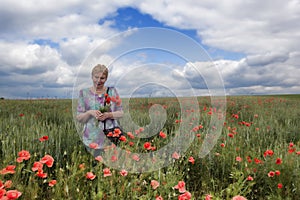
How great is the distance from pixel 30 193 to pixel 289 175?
280cm

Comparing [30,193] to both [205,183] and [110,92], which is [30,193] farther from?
[205,183]

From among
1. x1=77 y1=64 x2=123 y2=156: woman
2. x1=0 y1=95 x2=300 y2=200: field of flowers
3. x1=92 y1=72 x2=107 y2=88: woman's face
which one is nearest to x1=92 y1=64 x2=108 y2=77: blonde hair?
x1=92 y1=72 x2=107 y2=88: woman's face

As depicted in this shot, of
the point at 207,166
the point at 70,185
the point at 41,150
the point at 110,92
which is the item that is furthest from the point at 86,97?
the point at 207,166

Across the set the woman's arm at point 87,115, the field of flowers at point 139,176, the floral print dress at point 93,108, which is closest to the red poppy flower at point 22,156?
the field of flowers at point 139,176

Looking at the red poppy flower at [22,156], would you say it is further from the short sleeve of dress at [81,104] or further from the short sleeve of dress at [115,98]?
the short sleeve of dress at [115,98]

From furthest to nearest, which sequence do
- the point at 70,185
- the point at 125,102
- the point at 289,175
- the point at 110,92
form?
1. the point at 125,102
2. the point at 110,92
3. the point at 289,175
4. the point at 70,185

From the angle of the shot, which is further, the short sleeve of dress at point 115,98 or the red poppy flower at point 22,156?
the short sleeve of dress at point 115,98

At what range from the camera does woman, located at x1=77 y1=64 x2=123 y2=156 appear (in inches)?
147

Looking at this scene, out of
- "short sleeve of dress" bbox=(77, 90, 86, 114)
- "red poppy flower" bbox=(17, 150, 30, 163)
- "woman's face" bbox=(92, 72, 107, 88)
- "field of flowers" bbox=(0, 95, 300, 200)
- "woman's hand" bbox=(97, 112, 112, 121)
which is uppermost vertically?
"woman's face" bbox=(92, 72, 107, 88)

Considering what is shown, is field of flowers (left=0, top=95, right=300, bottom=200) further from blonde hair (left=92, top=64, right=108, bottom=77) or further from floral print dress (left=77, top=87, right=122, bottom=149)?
blonde hair (left=92, top=64, right=108, bottom=77)

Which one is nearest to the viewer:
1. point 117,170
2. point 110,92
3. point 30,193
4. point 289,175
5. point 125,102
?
point 30,193

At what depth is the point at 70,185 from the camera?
2.67 m

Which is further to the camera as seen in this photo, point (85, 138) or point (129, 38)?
point (85, 138)

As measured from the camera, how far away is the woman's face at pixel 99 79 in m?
3.59
